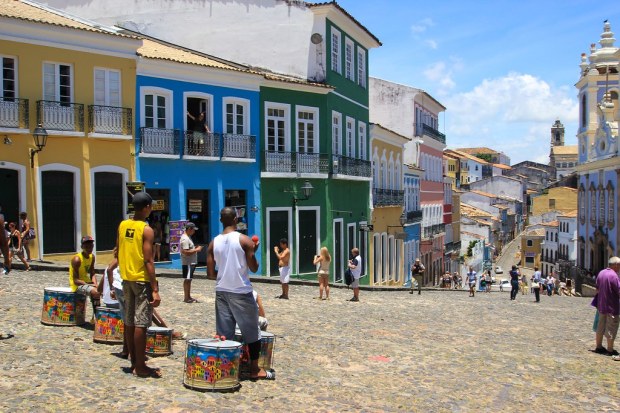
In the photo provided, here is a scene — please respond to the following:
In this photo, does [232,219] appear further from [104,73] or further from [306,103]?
[306,103]

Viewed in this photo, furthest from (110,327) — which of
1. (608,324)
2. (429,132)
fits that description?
(429,132)

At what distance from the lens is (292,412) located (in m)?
7.50

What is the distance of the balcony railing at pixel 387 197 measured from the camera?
34594 mm

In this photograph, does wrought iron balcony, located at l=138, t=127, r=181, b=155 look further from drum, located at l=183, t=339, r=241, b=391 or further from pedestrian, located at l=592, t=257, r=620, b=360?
drum, located at l=183, t=339, r=241, b=391

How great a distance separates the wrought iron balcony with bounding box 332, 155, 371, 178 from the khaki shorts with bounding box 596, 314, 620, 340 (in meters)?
16.1

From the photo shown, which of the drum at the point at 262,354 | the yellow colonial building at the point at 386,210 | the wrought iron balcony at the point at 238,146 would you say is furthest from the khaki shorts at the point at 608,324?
the yellow colonial building at the point at 386,210

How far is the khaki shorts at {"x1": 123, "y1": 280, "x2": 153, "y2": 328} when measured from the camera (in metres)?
7.71

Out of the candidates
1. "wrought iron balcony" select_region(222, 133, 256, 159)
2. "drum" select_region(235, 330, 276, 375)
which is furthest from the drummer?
"wrought iron balcony" select_region(222, 133, 256, 159)

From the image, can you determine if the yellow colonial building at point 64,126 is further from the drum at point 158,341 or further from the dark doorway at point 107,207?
the drum at point 158,341

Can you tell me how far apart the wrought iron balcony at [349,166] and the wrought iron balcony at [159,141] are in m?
7.28

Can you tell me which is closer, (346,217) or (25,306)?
(25,306)

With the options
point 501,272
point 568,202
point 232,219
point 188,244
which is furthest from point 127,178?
point 568,202

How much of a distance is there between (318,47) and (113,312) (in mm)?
19455

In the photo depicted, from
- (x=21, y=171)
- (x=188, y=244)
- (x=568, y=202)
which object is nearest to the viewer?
(x=188, y=244)
